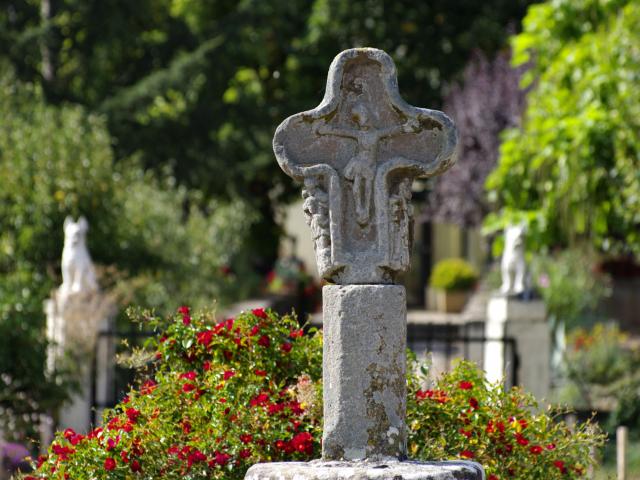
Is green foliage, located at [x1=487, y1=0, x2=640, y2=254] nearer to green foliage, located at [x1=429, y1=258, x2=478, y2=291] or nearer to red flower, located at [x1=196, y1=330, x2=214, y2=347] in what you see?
red flower, located at [x1=196, y1=330, x2=214, y2=347]

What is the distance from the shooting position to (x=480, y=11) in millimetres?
23969

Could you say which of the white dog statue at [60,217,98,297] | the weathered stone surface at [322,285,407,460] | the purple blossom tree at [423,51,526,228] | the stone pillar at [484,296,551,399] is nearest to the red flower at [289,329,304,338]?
the weathered stone surface at [322,285,407,460]

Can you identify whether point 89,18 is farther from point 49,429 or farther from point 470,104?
point 49,429

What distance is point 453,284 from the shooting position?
25828 mm

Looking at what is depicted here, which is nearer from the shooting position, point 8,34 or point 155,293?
point 155,293

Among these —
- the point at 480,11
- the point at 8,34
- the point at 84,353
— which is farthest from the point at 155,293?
the point at 480,11

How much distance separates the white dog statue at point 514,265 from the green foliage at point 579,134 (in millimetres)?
1290

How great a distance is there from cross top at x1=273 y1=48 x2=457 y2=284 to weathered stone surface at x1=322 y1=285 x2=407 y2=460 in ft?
0.43

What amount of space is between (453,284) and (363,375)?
21.1 m

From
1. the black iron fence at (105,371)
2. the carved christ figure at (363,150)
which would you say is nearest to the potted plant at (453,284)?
the black iron fence at (105,371)

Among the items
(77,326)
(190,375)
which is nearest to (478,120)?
(77,326)

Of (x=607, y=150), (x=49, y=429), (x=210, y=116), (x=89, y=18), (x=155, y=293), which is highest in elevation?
(x=89, y=18)

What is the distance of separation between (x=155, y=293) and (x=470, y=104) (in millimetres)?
10454

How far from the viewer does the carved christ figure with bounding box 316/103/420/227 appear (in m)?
5.04
